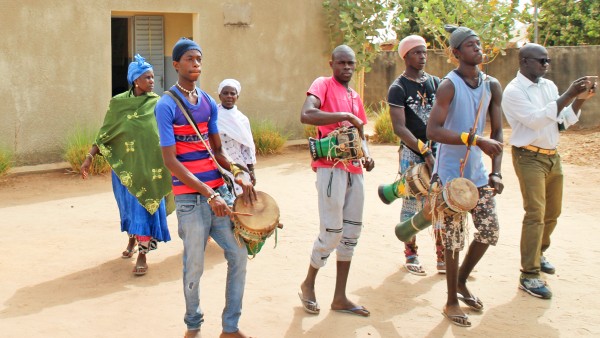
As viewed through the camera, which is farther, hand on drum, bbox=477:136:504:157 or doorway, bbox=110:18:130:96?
doorway, bbox=110:18:130:96

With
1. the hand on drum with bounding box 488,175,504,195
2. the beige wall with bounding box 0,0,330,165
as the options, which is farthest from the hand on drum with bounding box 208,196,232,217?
the beige wall with bounding box 0,0,330,165

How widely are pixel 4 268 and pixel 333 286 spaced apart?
2.75 meters

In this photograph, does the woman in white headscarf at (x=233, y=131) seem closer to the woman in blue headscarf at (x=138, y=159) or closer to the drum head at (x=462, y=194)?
the woman in blue headscarf at (x=138, y=159)

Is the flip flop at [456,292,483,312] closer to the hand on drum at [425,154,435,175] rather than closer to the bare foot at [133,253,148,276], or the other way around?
the hand on drum at [425,154,435,175]

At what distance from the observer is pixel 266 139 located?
12305mm

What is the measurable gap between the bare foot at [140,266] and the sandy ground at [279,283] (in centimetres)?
6

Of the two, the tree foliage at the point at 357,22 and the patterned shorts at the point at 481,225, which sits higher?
the tree foliage at the point at 357,22

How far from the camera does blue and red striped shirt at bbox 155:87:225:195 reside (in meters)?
4.23

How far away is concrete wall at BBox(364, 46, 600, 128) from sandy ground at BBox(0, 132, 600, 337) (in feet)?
25.2

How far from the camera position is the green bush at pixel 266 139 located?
12289 millimetres

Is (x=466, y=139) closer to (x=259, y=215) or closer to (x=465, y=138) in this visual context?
(x=465, y=138)

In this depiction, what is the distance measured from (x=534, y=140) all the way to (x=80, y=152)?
6762 mm

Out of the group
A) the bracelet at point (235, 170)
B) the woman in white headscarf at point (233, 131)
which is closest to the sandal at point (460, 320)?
the bracelet at point (235, 170)

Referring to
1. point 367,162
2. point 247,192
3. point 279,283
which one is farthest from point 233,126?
point 247,192
